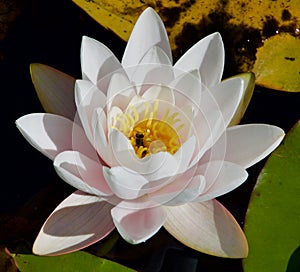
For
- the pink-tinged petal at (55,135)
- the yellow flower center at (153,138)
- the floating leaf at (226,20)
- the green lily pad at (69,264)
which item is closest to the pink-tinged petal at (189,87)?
the yellow flower center at (153,138)

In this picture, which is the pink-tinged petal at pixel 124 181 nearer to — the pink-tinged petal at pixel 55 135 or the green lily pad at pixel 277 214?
the pink-tinged petal at pixel 55 135

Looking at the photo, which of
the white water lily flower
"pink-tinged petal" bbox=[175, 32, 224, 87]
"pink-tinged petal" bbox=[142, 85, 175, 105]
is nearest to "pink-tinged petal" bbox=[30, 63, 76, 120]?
the white water lily flower

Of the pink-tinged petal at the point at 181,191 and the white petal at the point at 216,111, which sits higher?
the white petal at the point at 216,111

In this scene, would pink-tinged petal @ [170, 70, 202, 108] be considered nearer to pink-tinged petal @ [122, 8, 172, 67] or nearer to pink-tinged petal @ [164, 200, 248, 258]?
→ pink-tinged petal @ [122, 8, 172, 67]

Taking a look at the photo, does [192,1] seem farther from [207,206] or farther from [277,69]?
[207,206]

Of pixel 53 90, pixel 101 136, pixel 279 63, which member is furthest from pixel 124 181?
pixel 279 63

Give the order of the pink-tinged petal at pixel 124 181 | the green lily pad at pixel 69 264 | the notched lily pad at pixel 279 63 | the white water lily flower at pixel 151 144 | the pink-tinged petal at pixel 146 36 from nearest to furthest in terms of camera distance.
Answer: the pink-tinged petal at pixel 124 181 < the white water lily flower at pixel 151 144 < the green lily pad at pixel 69 264 < the pink-tinged petal at pixel 146 36 < the notched lily pad at pixel 279 63

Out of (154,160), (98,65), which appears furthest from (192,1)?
(154,160)

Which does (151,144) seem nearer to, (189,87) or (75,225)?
(189,87)

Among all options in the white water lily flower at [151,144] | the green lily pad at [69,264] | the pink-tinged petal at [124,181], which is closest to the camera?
the pink-tinged petal at [124,181]
